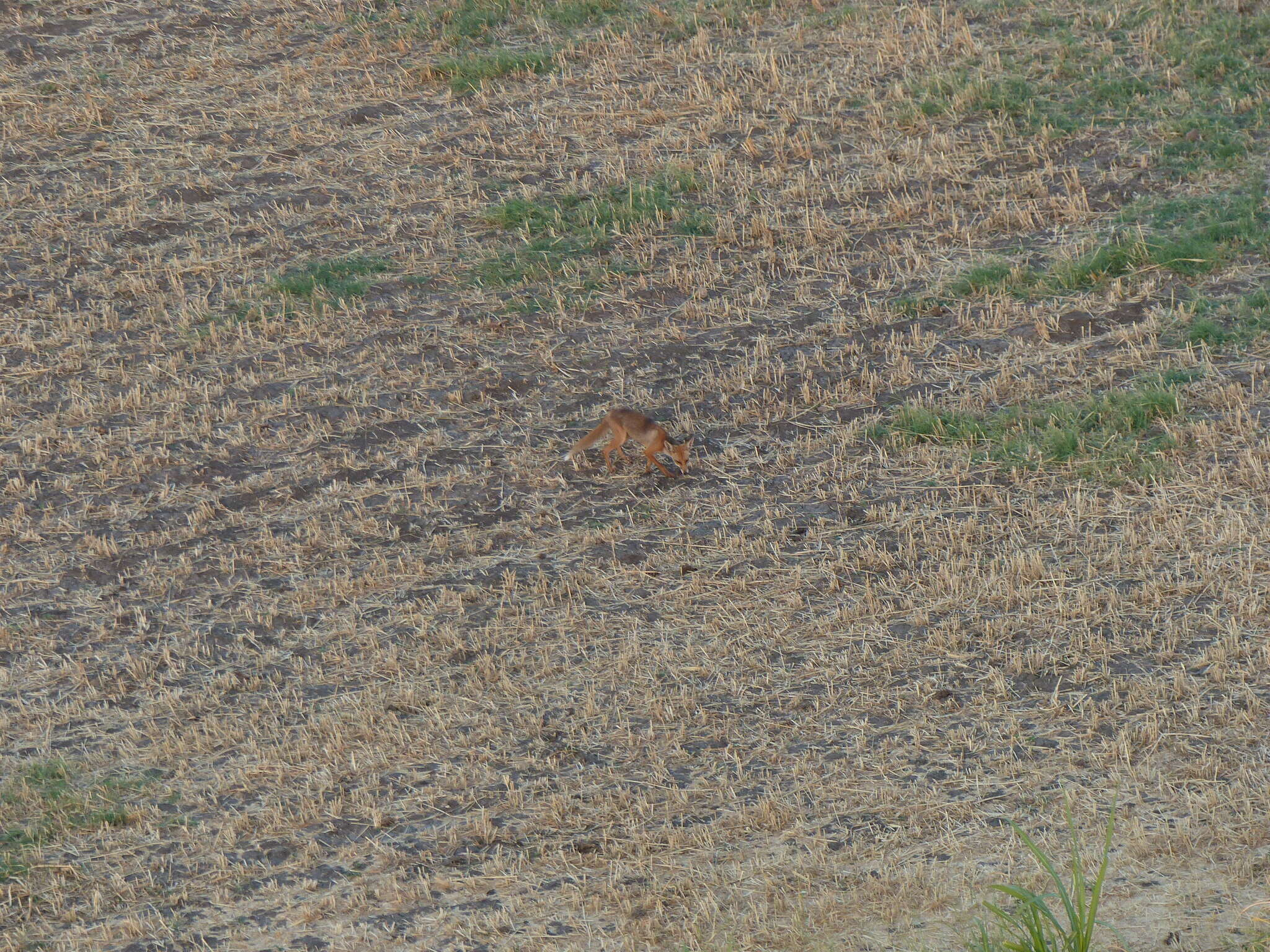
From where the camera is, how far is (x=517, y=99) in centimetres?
1414

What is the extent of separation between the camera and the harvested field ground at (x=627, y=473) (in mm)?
→ 6152

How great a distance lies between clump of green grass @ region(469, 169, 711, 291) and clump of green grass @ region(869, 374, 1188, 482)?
10.8ft

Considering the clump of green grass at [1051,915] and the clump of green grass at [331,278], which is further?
the clump of green grass at [331,278]

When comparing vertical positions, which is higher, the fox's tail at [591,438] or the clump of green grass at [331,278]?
the clump of green grass at [331,278]

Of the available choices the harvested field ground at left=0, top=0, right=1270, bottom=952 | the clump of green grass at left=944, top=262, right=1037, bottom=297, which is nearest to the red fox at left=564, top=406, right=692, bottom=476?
the harvested field ground at left=0, top=0, right=1270, bottom=952

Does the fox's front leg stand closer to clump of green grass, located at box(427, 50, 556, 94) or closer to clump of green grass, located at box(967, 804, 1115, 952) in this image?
clump of green grass, located at box(967, 804, 1115, 952)

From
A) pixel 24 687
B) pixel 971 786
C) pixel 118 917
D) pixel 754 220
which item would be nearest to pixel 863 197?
pixel 754 220

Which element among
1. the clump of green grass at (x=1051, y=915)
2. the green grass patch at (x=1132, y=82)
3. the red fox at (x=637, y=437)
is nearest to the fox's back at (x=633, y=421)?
the red fox at (x=637, y=437)

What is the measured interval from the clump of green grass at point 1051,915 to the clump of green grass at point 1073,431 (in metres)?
3.48

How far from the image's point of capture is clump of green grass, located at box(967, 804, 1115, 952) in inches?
182

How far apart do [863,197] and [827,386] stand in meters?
2.80

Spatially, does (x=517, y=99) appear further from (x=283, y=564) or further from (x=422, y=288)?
(x=283, y=564)

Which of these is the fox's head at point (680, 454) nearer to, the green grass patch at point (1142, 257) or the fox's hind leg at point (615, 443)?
the fox's hind leg at point (615, 443)

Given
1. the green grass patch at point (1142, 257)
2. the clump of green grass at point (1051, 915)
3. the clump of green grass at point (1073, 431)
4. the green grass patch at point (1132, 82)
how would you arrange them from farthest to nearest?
the green grass patch at point (1132, 82)
the green grass patch at point (1142, 257)
the clump of green grass at point (1073, 431)
the clump of green grass at point (1051, 915)
